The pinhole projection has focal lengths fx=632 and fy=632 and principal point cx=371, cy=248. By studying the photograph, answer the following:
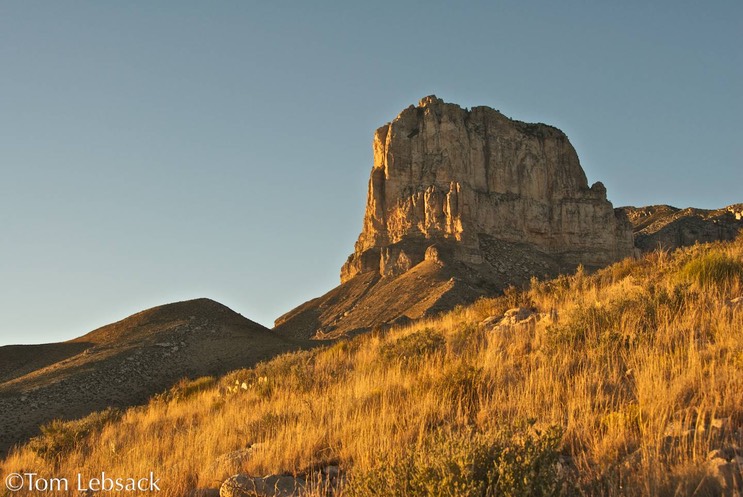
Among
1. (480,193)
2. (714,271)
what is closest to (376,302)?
(480,193)

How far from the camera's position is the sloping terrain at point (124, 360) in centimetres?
2786

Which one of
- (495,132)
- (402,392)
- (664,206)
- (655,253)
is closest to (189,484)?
(402,392)

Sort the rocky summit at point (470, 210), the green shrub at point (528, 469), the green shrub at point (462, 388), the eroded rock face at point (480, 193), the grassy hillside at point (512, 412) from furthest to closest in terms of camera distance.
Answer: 1. the eroded rock face at point (480, 193)
2. the rocky summit at point (470, 210)
3. the green shrub at point (462, 388)
4. the grassy hillside at point (512, 412)
5. the green shrub at point (528, 469)

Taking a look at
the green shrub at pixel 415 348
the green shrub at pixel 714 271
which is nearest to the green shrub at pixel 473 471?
the green shrub at pixel 415 348

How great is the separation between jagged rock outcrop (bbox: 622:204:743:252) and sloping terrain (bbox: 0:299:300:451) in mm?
60458

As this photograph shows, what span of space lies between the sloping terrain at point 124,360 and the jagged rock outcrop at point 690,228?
60458mm

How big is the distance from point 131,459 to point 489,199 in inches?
2936

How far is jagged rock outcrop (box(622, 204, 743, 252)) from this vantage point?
87.9m

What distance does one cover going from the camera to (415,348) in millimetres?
10086

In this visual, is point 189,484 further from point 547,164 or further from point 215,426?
point 547,164

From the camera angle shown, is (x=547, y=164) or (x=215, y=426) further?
(x=547, y=164)

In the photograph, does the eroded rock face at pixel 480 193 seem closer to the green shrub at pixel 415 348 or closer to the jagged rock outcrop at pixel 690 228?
the jagged rock outcrop at pixel 690 228

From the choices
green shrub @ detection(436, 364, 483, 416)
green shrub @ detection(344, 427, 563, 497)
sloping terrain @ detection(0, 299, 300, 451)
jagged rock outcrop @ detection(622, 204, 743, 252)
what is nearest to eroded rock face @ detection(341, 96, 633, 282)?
jagged rock outcrop @ detection(622, 204, 743, 252)

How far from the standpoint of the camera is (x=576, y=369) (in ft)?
22.0
